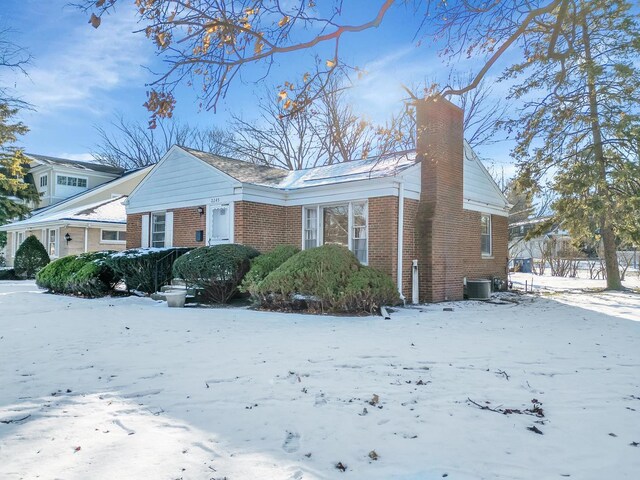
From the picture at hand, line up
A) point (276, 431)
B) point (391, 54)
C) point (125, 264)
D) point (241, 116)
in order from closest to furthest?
point (276, 431) < point (391, 54) < point (125, 264) < point (241, 116)

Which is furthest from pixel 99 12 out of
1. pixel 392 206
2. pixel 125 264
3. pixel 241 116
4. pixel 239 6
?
pixel 241 116

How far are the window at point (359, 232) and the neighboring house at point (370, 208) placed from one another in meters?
0.03

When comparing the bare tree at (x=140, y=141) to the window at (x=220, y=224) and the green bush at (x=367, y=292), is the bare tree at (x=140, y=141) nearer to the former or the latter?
the window at (x=220, y=224)

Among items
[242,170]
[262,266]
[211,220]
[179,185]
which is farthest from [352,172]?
[179,185]

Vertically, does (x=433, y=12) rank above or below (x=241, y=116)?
below

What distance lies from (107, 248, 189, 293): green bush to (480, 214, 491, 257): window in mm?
9821

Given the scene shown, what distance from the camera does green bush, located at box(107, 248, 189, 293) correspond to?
1266cm

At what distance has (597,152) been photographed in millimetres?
16203

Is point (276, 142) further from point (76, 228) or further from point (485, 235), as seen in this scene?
point (485, 235)

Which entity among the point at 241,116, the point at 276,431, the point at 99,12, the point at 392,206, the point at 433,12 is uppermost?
the point at 241,116

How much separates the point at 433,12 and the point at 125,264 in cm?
1024

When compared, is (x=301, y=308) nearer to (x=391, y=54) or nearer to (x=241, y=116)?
(x=391, y=54)

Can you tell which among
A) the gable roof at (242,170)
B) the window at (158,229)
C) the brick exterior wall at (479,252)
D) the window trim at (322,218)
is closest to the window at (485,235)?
the brick exterior wall at (479,252)

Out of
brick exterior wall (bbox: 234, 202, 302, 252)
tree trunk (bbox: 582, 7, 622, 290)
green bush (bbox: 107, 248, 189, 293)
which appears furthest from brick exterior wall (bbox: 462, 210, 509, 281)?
green bush (bbox: 107, 248, 189, 293)
